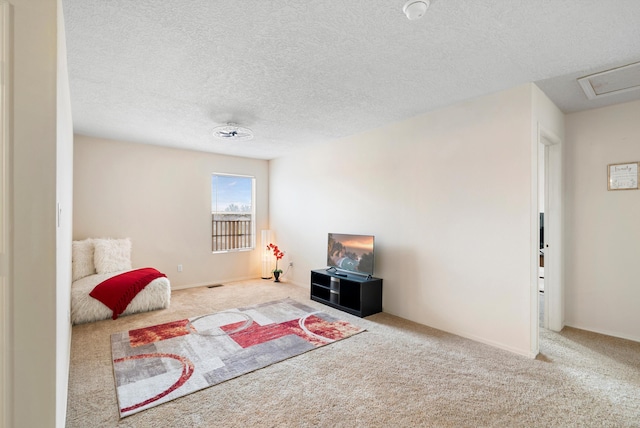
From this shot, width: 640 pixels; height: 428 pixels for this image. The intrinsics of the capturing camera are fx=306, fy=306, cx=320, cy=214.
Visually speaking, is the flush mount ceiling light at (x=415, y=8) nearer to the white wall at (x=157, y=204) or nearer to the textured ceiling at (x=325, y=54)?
the textured ceiling at (x=325, y=54)

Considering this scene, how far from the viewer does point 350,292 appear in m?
4.13

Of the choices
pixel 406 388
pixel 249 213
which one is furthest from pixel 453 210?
pixel 249 213

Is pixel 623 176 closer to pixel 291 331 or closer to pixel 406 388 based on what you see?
pixel 406 388

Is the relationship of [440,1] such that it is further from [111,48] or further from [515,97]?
[111,48]

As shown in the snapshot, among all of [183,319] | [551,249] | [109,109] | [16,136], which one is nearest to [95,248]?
[183,319]

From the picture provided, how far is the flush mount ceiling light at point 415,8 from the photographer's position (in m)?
1.68

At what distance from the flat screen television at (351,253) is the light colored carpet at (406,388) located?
3.44ft

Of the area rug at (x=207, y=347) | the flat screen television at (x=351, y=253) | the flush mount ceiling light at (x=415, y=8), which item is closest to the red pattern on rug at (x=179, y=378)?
the area rug at (x=207, y=347)

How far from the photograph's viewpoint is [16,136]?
111 cm

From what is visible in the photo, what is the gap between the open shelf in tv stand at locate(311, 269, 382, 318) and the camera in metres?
3.89

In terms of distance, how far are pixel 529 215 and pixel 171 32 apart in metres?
3.22

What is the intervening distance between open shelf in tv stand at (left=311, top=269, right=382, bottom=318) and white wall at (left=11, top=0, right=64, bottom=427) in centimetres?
314

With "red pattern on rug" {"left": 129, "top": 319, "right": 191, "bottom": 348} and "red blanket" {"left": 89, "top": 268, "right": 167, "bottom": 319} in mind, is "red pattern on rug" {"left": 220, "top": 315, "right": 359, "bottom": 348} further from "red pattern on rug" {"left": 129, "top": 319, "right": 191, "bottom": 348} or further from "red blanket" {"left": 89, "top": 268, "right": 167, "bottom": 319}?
"red blanket" {"left": 89, "top": 268, "right": 167, "bottom": 319}

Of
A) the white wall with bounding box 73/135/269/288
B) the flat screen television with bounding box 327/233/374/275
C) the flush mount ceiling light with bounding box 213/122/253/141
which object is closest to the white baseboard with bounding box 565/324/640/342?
the flat screen television with bounding box 327/233/374/275
